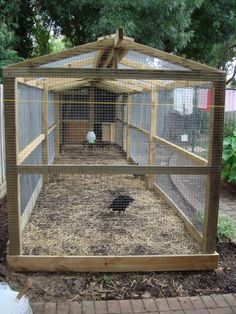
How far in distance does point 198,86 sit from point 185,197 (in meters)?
1.51

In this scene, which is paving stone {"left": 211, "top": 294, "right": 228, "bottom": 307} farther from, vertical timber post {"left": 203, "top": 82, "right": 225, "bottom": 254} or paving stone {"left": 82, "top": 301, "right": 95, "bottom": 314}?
paving stone {"left": 82, "top": 301, "right": 95, "bottom": 314}

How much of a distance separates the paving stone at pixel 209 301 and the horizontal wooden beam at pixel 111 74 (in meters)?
1.88

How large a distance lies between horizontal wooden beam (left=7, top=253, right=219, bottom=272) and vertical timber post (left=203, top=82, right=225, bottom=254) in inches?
5.9

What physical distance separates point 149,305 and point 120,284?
1.36 feet

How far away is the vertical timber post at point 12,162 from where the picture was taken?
3330 millimetres

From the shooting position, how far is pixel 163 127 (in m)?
5.71

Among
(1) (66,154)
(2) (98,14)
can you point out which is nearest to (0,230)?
(1) (66,154)

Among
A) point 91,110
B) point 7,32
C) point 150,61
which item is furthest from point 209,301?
point 7,32

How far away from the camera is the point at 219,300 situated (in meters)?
3.18

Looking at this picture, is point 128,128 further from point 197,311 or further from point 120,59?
point 197,311

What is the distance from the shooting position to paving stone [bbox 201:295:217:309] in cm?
309

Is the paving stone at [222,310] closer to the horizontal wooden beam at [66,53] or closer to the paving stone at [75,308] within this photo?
the paving stone at [75,308]

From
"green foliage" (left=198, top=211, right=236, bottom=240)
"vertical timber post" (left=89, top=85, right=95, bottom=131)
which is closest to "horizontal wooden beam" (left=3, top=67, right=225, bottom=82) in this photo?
"green foliage" (left=198, top=211, right=236, bottom=240)

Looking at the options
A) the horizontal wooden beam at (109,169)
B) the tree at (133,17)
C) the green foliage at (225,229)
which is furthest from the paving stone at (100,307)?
the tree at (133,17)
